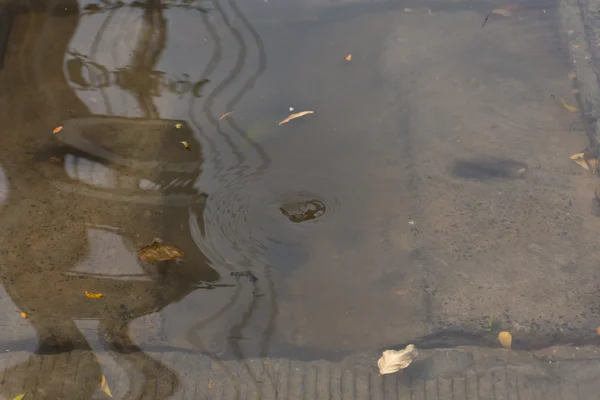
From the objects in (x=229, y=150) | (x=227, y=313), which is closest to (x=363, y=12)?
(x=229, y=150)

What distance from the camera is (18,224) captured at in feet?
9.36

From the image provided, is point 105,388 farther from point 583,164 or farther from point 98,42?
point 583,164

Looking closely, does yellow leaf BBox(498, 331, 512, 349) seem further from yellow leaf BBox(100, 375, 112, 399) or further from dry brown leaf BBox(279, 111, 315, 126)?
yellow leaf BBox(100, 375, 112, 399)

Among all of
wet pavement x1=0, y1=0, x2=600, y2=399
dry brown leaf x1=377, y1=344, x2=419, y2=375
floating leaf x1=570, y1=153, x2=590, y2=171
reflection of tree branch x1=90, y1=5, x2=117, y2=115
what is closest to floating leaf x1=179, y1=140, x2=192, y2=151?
wet pavement x1=0, y1=0, x2=600, y2=399

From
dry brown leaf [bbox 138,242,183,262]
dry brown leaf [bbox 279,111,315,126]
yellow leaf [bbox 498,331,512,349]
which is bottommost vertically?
yellow leaf [bbox 498,331,512,349]

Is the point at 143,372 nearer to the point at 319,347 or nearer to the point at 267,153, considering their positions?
the point at 319,347

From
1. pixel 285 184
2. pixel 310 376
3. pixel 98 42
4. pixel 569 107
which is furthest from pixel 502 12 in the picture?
pixel 310 376

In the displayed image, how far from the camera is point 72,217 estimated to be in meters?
2.89

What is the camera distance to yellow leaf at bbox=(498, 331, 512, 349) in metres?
2.54

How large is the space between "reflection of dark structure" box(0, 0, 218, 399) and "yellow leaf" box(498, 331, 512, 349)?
1.35 metres

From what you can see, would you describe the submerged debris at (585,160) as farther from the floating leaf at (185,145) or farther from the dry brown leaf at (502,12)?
the floating leaf at (185,145)

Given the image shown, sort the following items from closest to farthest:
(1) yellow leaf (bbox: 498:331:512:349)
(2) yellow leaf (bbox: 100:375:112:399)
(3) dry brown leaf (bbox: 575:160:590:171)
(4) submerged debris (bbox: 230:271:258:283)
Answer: (2) yellow leaf (bbox: 100:375:112:399) → (1) yellow leaf (bbox: 498:331:512:349) → (4) submerged debris (bbox: 230:271:258:283) → (3) dry brown leaf (bbox: 575:160:590:171)

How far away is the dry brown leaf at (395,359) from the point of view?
8.07 ft

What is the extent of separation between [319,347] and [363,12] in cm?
241
